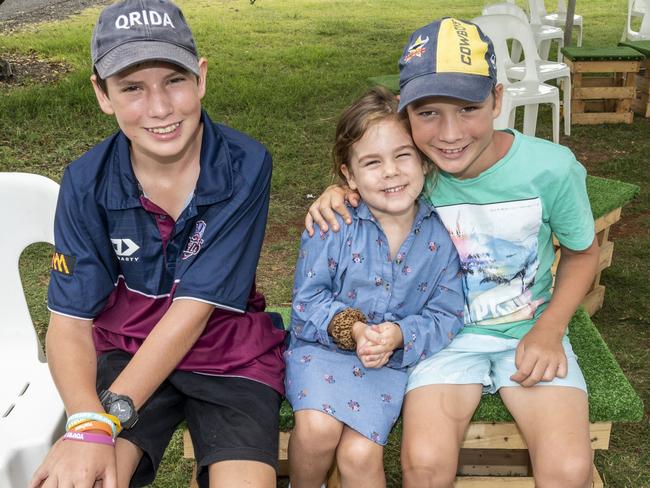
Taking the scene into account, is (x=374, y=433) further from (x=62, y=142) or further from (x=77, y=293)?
(x=62, y=142)

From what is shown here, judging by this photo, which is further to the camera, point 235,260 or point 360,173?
point 360,173

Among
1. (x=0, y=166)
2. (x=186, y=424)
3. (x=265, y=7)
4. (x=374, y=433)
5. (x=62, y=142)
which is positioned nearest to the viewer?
(x=374, y=433)

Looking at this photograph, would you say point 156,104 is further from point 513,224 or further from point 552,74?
point 552,74

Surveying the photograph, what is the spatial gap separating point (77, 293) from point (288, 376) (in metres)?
0.60

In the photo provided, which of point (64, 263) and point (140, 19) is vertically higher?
point (140, 19)

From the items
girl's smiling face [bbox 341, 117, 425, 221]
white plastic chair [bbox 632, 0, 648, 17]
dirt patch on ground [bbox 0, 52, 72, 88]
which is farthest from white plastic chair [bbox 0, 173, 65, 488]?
white plastic chair [bbox 632, 0, 648, 17]

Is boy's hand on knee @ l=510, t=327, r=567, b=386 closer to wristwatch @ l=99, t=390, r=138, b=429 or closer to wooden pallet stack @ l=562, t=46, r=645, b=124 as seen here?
wristwatch @ l=99, t=390, r=138, b=429

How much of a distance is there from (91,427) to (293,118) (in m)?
5.18

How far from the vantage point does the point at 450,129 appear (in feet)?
6.87

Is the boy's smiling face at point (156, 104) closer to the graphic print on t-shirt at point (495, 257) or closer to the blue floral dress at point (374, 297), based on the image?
the blue floral dress at point (374, 297)

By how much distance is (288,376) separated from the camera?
213 centimetres

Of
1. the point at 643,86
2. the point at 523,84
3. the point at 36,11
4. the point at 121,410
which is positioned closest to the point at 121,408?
the point at 121,410

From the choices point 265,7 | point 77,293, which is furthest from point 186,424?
point 265,7

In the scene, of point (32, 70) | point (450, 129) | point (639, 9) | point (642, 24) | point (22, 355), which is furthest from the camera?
point (639, 9)
